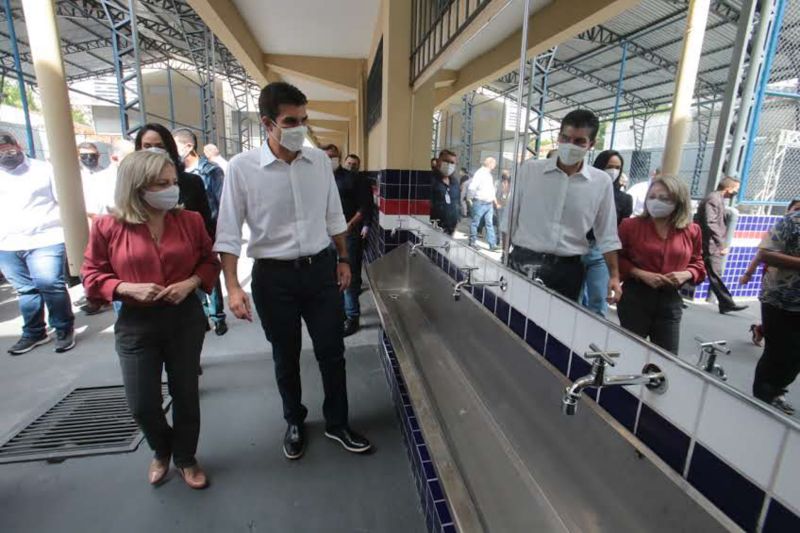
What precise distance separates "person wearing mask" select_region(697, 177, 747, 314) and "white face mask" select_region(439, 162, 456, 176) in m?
1.97

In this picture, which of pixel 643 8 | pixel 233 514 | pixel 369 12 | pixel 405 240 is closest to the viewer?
pixel 643 8

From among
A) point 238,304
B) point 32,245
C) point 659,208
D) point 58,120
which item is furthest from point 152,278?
point 32,245

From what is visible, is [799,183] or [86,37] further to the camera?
[86,37]

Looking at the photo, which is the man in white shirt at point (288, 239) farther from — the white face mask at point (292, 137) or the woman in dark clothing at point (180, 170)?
the woman in dark clothing at point (180, 170)

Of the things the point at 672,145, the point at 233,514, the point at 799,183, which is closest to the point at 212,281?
the point at 233,514

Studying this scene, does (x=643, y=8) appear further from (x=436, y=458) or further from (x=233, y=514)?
(x=233, y=514)

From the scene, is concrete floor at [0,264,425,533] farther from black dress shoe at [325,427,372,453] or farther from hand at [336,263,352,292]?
hand at [336,263,352,292]

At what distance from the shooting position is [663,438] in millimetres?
850

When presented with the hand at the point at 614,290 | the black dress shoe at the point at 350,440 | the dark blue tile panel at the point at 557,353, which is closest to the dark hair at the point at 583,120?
the hand at the point at 614,290

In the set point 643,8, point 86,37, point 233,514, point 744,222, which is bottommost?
point 233,514

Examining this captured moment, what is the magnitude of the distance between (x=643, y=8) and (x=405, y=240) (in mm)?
2782

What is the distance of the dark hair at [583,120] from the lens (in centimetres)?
103

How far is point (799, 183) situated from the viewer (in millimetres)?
583

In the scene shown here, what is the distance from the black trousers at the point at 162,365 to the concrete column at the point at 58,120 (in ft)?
6.00
